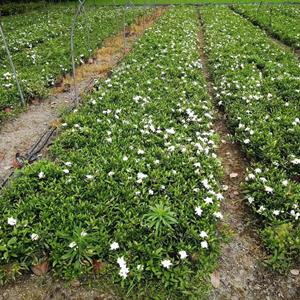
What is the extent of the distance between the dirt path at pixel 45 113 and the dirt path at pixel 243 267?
4.48 metres

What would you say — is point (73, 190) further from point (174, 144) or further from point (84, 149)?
point (174, 144)

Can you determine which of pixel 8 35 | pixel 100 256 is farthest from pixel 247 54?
pixel 8 35

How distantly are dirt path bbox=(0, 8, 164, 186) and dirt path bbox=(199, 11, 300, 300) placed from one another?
448 cm

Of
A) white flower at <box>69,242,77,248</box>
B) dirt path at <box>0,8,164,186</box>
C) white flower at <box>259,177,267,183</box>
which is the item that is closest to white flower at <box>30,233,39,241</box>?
white flower at <box>69,242,77,248</box>

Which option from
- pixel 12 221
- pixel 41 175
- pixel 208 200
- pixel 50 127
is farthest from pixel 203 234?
pixel 50 127

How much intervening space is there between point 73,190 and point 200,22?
21011 millimetres

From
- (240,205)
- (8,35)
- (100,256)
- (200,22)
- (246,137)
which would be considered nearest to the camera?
(100,256)

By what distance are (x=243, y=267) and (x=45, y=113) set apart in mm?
7179

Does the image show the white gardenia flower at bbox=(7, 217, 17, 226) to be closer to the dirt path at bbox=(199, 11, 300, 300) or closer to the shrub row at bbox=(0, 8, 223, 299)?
the shrub row at bbox=(0, 8, 223, 299)

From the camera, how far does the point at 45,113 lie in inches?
367

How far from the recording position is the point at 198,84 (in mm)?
9945

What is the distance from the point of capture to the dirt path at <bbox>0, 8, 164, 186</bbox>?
734cm

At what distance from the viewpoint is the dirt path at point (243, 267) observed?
4.13 m

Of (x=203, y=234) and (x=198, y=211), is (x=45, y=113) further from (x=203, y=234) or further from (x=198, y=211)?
(x=203, y=234)
